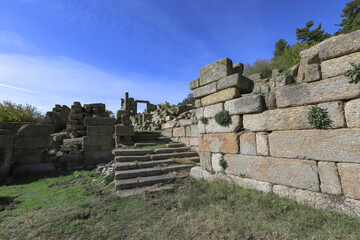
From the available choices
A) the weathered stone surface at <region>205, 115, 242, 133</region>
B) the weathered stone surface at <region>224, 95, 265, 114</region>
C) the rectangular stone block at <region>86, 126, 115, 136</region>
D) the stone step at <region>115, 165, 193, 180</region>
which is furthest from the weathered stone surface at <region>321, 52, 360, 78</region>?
the rectangular stone block at <region>86, 126, 115, 136</region>

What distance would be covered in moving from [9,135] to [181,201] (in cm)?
698

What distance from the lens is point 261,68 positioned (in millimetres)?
13141

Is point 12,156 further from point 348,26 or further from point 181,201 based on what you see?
point 348,26

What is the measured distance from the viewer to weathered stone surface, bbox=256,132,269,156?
3.84 metres

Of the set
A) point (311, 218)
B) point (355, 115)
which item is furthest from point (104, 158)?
point (355, 115)

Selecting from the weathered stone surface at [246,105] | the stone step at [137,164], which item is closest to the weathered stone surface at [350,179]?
the weathered stone surface at [246,105]

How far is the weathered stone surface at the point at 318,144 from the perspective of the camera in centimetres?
279

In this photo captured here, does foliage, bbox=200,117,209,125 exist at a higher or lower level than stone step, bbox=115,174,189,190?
higher

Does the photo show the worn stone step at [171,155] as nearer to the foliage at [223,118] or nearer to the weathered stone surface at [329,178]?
the foliage at [223,118]

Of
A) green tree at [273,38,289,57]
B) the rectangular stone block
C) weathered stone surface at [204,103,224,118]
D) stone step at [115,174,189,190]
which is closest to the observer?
stone step at [115,174,189,190]

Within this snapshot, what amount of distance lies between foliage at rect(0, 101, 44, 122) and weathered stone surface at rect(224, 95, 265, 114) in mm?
17231

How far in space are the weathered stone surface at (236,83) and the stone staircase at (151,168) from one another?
292 cm

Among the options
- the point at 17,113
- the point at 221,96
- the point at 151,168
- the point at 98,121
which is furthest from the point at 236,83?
the point at 17,113

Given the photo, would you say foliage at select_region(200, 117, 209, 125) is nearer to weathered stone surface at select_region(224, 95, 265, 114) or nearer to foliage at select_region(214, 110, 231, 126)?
foliage at select_region(214, 110, 231, 126)
